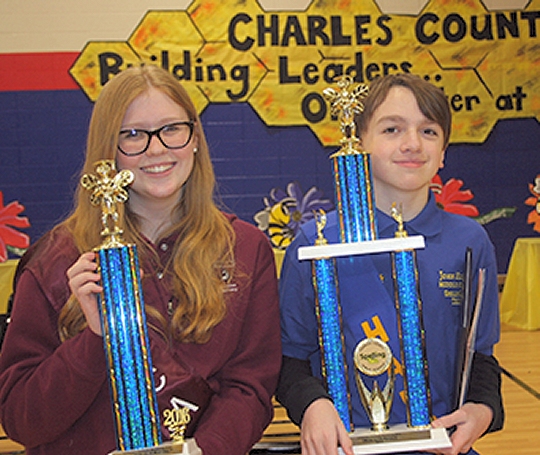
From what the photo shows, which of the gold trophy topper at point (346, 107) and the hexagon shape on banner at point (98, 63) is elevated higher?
the hexagon shape on banner at point (98, 63)

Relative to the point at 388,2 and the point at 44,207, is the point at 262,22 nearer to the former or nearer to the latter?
the point at 388,2

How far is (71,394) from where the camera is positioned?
1320 mm

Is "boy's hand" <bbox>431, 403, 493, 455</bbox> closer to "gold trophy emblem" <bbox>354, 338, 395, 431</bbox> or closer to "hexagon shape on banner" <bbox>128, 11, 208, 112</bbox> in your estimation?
"gold trophy emblem" <bbox>354, 338, 395, 431</bbox>

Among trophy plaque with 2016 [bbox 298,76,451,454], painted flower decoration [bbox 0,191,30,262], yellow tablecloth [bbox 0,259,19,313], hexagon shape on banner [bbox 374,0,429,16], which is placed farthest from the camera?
hexagon shape on banner [bbox 374,0,429,16]

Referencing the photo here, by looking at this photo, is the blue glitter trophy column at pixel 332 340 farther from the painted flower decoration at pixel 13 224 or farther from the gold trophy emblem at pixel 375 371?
the painted flower decoration at pixel 13 224

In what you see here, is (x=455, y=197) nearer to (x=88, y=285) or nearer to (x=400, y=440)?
(x=400, y=440)

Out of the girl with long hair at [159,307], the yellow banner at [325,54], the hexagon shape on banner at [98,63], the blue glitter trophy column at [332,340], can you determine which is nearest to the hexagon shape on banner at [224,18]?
the yellow banner at [325,54]

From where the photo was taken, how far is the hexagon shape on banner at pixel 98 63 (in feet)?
19.0

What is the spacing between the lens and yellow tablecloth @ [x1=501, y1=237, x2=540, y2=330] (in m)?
5.20

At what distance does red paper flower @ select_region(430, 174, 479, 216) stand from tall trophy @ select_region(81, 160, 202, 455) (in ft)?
16.8

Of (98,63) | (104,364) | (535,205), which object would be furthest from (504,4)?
(104,364)

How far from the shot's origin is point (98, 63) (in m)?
5.80

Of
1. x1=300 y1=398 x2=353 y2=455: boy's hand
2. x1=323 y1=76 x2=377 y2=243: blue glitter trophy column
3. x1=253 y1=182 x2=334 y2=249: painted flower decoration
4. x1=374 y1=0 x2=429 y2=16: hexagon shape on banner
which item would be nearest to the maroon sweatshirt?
x1=300 y1=398 x2=353 y2=455: boy's hand

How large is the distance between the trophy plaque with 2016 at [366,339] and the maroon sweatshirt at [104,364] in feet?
0.68
